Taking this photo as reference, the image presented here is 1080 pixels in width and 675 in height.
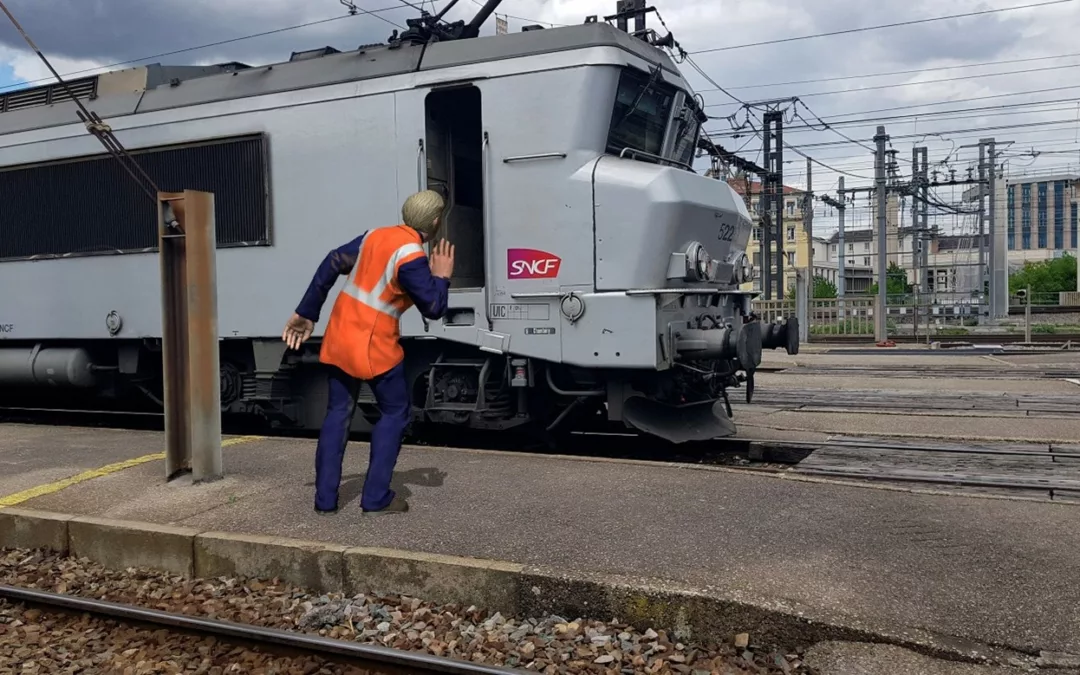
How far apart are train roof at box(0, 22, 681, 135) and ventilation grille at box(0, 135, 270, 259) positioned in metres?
0.49

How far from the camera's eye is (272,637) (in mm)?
4043

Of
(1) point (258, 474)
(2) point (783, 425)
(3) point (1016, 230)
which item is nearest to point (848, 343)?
(2) point (783, 425)

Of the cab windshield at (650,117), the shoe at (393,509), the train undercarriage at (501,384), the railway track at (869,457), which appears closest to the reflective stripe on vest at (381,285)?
the shoe at (393,509)

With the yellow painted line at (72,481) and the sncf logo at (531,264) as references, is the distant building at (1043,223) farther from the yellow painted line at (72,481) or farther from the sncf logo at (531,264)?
the yellow painted line at (72,481)

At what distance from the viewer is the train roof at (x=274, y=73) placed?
22.9ft

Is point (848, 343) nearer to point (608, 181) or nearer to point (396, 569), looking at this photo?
point (608, 181)

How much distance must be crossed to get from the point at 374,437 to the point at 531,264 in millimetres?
2184

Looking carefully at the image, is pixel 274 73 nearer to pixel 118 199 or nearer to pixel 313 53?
pixel 313 53

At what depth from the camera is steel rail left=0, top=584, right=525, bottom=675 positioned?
3693 mm

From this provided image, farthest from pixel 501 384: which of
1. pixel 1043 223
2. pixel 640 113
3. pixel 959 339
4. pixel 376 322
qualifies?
pixel 1043 223

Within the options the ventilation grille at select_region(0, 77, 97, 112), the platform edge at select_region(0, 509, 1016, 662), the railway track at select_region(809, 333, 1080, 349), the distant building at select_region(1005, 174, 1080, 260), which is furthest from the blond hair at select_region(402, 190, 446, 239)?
the distant building at select_region(1005, 174, 1080, 260)

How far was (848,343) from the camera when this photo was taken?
26.8 meters

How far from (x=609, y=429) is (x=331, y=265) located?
439 cm

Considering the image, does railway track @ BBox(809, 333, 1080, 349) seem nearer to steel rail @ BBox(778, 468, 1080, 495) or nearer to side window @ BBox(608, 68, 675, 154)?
side window @ BBox(608, 68, 675, 154)
